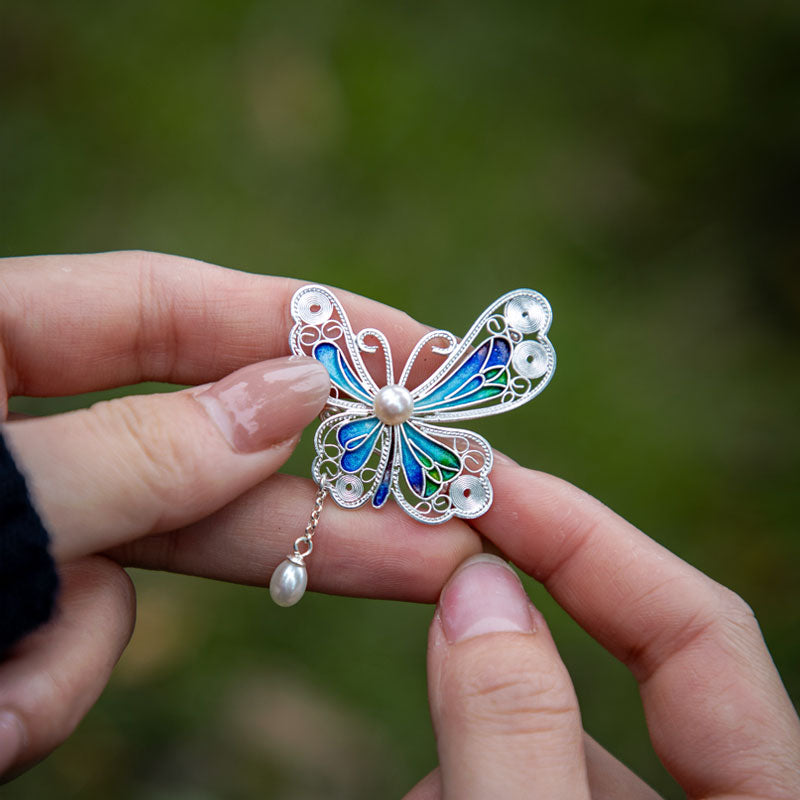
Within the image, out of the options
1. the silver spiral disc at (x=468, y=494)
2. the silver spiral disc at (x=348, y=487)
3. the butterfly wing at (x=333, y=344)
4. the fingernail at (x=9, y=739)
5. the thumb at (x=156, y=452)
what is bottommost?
the fingernail at (x=9, y=739)

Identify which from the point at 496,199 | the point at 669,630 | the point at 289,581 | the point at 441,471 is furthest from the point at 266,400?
the point at 496,199

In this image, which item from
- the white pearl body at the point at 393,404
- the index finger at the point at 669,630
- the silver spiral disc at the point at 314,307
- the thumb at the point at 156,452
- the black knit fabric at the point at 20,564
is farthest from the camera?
the silver spiral disc at the point at 314,307

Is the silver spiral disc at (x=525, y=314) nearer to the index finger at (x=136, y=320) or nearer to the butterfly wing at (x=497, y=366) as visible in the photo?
the butterfly wing at (x=497, y=366)

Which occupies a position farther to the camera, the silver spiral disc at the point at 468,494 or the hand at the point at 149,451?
the silver spiral disc at the point at 468,494

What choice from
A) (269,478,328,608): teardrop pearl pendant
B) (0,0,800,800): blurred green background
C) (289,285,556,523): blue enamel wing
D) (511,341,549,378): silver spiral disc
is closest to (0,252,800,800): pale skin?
(289,285,556,523): blue enamel wing

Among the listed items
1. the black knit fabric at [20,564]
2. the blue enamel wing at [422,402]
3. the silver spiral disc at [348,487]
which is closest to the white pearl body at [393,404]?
the blue enamel wing at [422,402]

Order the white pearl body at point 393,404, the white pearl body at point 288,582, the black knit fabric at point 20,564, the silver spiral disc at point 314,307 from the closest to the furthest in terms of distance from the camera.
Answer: the black knit fabric at point 20,564, the white pearl body at point 288,582, the white pearl body at point 393,404, the silver spiral disc at point 314,307
